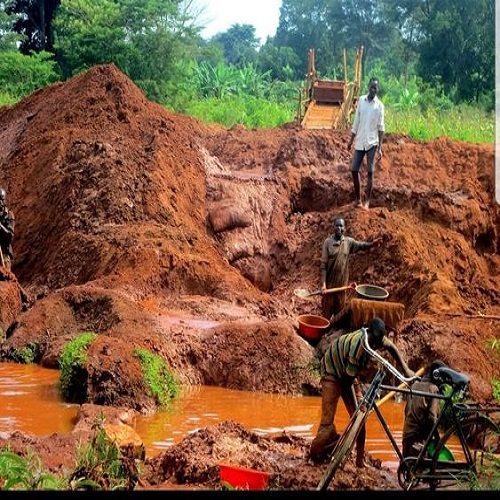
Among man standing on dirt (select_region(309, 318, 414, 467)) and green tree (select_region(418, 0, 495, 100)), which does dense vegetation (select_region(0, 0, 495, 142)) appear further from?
man standing on dirt (select_region(309, 318, 414, 467))

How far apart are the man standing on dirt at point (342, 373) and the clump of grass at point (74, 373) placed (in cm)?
393

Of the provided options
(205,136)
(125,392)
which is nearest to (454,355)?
(125,392)

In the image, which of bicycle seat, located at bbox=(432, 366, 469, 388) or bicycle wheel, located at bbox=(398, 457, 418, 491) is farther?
bicycle wheel, located at bbox=(398, 457, 418, 491)

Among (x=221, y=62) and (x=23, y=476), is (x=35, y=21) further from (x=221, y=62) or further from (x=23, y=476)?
(x=23, y=476)

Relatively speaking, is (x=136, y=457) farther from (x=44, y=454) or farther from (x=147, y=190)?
(x=147, y=190)

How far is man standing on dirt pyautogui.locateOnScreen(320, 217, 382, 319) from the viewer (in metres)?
13.6

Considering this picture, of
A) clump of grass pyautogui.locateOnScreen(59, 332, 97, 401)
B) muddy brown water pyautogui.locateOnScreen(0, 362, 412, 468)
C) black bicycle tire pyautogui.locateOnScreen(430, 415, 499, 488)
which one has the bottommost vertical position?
muddy brown water pyautogui.locateOnScreen(0, 362, 412, 468)

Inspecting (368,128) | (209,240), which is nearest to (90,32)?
(209,240)

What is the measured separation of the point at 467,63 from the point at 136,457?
96.6ft

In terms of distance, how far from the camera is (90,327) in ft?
45.0

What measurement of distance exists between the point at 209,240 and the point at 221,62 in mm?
19461

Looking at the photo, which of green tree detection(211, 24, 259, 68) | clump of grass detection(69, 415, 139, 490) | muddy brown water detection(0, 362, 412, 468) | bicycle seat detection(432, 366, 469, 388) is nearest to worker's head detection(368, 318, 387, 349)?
bicycle seat detection(432, 366, 469, 388)

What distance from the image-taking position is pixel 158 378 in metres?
11.8

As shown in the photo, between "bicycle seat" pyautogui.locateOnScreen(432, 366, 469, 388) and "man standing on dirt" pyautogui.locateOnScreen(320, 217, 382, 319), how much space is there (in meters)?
6.38
